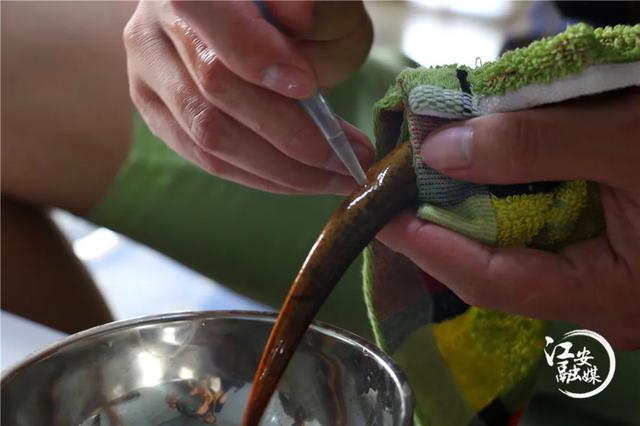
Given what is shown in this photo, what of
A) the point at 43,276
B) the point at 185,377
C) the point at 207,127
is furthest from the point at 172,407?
the point at 43,276

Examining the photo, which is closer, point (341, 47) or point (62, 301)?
point (341, 47)

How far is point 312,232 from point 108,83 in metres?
Answer: 0.19

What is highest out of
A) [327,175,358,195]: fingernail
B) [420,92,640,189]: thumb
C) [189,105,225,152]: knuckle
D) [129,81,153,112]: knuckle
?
[420,92,640,189]: thumb

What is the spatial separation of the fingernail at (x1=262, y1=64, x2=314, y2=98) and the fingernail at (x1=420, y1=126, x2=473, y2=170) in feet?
0.15

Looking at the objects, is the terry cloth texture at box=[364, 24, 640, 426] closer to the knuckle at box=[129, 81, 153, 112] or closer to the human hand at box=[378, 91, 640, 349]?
the human hand at box=[378, 91, 640, 349]

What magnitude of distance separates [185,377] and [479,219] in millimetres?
140

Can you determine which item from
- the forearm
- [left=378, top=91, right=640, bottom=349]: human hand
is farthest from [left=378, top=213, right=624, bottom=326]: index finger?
the forearm

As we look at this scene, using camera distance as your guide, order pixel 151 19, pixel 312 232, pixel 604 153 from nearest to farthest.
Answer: pixel 604 153
pixel 151 19
pixel 312 232

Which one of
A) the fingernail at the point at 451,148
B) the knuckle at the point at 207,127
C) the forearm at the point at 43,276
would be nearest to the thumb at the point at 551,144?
the fingernail at the point at 451,148

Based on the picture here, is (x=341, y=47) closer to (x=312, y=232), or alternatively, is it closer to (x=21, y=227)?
(x=312, y=232)

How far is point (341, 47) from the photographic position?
0.93 ft

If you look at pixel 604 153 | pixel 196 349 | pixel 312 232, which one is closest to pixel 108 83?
pixel 312 232

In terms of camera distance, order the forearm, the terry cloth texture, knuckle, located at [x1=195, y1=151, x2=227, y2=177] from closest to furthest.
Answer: the terry cloth texture
knuckle, located at [x1=195, y1=151, x2=227, y2=177]
the forearm

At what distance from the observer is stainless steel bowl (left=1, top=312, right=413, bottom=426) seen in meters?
0.29
